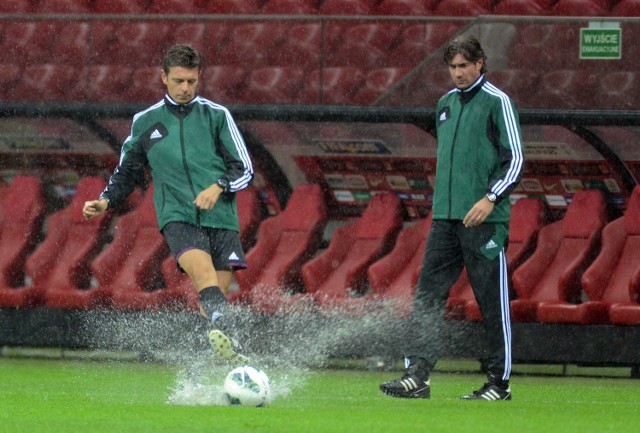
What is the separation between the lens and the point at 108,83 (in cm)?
1416

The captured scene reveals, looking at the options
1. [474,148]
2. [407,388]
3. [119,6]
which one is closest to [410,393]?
[407,388]

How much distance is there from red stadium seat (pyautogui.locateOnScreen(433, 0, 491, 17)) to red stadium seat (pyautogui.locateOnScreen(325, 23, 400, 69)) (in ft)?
4.52

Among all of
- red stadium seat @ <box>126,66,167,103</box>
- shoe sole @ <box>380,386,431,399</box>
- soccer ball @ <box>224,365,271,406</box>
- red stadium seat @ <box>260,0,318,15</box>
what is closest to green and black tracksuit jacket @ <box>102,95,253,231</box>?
soccer ball @ <box>224,365,271,406</box>

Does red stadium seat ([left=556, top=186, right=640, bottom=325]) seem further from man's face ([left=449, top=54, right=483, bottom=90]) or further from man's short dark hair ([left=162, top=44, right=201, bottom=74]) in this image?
man's short dark hair ([left=162, top=44, right=201, bottom=74])

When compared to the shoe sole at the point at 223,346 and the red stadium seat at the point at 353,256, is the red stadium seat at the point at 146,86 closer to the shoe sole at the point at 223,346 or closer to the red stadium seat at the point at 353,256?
the red stadium seat at the point at 353,256

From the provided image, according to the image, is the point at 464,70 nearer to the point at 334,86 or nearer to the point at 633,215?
the point at 633,215

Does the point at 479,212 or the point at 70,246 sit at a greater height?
the point at 70,246

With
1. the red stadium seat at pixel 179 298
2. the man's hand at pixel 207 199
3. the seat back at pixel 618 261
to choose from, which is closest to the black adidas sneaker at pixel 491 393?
the man's hand at pixel 207 199

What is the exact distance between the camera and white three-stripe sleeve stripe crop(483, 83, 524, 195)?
841cm

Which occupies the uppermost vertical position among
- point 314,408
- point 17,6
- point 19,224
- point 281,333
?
point 17,6

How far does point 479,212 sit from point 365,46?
5.39 metres

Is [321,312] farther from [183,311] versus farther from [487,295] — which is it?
[487,295]

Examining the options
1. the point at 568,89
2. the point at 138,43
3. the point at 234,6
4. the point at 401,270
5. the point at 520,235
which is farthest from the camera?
the point at 234,6

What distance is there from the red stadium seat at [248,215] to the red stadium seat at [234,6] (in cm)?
201
